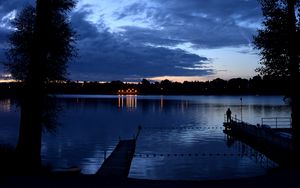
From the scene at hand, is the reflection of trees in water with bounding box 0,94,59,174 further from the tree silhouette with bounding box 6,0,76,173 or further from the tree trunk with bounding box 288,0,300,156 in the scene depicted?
the tree trunk with bounding box 288,0,300,156

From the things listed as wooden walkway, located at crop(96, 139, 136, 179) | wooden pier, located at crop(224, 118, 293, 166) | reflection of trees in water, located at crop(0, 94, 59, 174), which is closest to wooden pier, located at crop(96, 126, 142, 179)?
wooden walkway, located at crop(96, 139, 136, 179)

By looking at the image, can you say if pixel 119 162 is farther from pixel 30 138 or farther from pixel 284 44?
pixel 284 44

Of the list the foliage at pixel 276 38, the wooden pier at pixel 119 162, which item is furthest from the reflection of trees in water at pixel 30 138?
the foliage at pixel 276 38

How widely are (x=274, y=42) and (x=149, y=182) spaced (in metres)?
11.5

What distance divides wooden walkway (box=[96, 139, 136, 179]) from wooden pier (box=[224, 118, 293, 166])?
31.0ft

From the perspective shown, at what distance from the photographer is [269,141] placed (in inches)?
1437

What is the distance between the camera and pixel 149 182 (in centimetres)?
1544

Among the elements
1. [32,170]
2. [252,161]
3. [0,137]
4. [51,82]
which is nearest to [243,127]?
[252,161]

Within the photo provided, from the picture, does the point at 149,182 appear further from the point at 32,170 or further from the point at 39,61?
the point at 39,61

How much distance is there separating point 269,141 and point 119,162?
52.5ft

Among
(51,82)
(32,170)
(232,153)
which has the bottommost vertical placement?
(232,153)

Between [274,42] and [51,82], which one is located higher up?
[274,42]

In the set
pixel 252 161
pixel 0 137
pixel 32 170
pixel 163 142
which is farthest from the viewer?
pixel 0 137

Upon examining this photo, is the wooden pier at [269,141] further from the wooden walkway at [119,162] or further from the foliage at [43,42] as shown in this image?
the foliage at [43,42]
